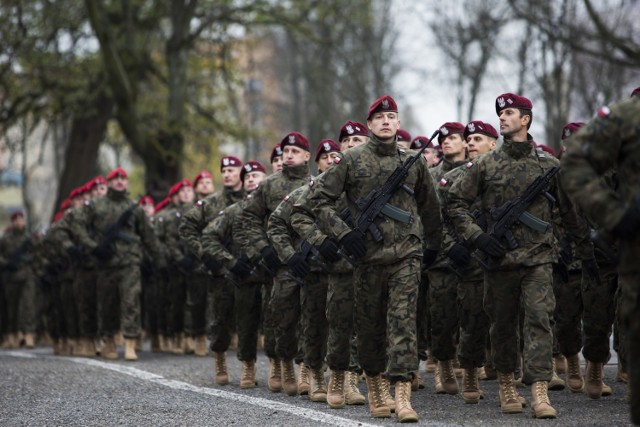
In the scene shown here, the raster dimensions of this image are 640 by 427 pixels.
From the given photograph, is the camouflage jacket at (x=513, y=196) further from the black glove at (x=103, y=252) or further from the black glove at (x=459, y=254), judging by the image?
the black glove at (x=103, y=252)

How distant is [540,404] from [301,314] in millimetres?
2968

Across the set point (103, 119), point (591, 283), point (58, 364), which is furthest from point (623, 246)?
point (103, 119)

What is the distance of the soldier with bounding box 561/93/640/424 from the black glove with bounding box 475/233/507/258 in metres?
2.40

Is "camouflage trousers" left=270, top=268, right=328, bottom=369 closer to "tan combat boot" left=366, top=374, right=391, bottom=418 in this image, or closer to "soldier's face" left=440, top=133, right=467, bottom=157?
"tan combat boot" left=366, top=374, right=391, bottom=418

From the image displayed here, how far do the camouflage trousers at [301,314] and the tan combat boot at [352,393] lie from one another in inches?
15.9

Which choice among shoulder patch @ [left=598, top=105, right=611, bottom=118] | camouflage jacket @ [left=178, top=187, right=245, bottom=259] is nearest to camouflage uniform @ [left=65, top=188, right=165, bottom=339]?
camouflage jacket @ [left=178, top=187, right=245, bottom=259]

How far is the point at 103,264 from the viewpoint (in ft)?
53.9

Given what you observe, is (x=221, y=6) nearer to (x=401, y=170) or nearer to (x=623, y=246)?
(x=401, y=170)

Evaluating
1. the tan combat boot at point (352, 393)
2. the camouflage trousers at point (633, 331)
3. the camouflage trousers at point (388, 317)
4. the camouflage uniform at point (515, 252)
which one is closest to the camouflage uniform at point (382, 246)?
the camouflage trousers at point (388, 317)

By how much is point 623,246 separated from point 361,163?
10.1 ft

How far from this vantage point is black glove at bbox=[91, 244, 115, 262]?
1617cm

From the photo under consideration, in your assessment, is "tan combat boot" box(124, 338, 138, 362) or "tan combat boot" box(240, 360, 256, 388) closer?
"tan combat boot" box(240, 360, 256, 388)

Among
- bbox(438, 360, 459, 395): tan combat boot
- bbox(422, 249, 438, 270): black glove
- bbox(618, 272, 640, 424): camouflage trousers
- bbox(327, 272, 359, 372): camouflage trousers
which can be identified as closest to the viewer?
bbox(618, 272, 640, 424): camouflage trousers

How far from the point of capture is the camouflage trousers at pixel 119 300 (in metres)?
16.0
